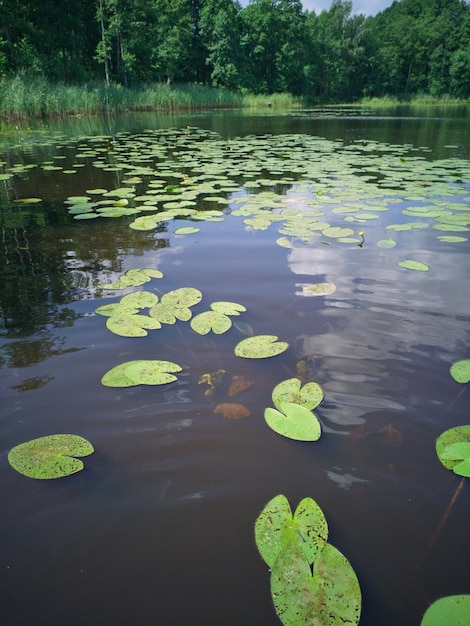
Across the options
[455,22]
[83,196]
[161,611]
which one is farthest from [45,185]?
[455,22]

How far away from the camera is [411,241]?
7.19 feet

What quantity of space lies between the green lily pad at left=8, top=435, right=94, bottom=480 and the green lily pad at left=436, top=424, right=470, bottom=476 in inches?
33.2

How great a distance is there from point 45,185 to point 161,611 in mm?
3875

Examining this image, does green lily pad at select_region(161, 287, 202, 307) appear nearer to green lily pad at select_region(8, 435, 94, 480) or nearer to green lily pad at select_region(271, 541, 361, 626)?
green lily pad at select_region(8, 435, 94, 480)

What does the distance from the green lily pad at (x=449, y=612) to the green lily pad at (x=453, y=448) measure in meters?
0.28

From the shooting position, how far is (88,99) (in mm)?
12062

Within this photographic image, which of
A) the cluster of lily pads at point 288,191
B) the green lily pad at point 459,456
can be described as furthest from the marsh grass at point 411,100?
the green lily pad at point 459,456

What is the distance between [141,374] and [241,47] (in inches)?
1389

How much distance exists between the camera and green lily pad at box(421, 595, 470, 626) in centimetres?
56

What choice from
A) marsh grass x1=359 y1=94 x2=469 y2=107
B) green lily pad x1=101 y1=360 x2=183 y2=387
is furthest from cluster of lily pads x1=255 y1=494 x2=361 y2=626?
marsh grass x1=359 y1=94 x2=469 y2=107

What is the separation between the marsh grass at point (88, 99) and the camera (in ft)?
31.8

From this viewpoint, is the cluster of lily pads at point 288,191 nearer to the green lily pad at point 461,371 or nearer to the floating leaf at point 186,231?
the floating leaf at point 186,231

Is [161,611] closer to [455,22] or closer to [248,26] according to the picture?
[248,26]

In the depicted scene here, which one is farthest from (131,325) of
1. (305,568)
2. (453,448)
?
(453,448)
